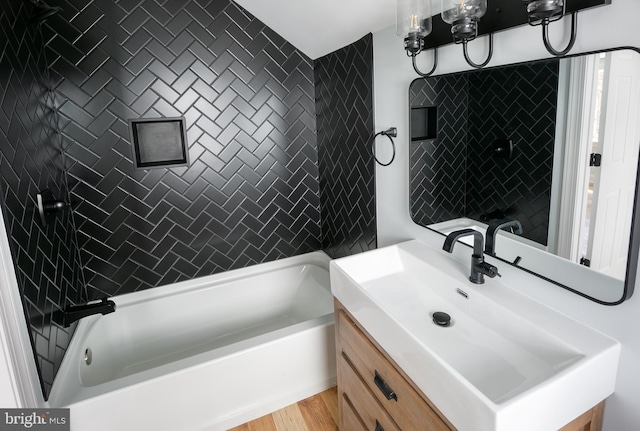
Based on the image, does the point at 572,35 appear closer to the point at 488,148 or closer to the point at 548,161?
the point at 548,161

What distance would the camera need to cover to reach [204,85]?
98.7 inches

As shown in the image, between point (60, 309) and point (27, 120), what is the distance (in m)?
0.98

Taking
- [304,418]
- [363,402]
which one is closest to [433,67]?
[363,402]

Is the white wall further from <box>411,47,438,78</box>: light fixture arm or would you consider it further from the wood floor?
the wood floor

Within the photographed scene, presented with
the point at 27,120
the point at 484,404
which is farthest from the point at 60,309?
the point at 484,404

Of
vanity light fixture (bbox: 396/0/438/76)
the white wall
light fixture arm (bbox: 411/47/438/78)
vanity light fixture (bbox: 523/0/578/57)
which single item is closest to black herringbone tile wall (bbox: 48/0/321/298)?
the white wall

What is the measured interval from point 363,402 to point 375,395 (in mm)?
140

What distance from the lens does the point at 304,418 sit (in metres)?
2.08

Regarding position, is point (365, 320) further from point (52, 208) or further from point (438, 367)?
point (52, 208)

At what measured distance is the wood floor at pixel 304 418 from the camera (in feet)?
6.66

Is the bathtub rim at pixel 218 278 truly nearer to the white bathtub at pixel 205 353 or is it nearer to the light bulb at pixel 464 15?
the white bathtub at pixel 205 353

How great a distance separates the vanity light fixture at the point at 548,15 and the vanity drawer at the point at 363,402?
134cm

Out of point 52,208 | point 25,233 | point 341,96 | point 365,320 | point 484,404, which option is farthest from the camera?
point 341,96

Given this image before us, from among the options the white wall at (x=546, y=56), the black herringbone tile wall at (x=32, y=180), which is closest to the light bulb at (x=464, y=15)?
the white wall at (x=546, y=56)
